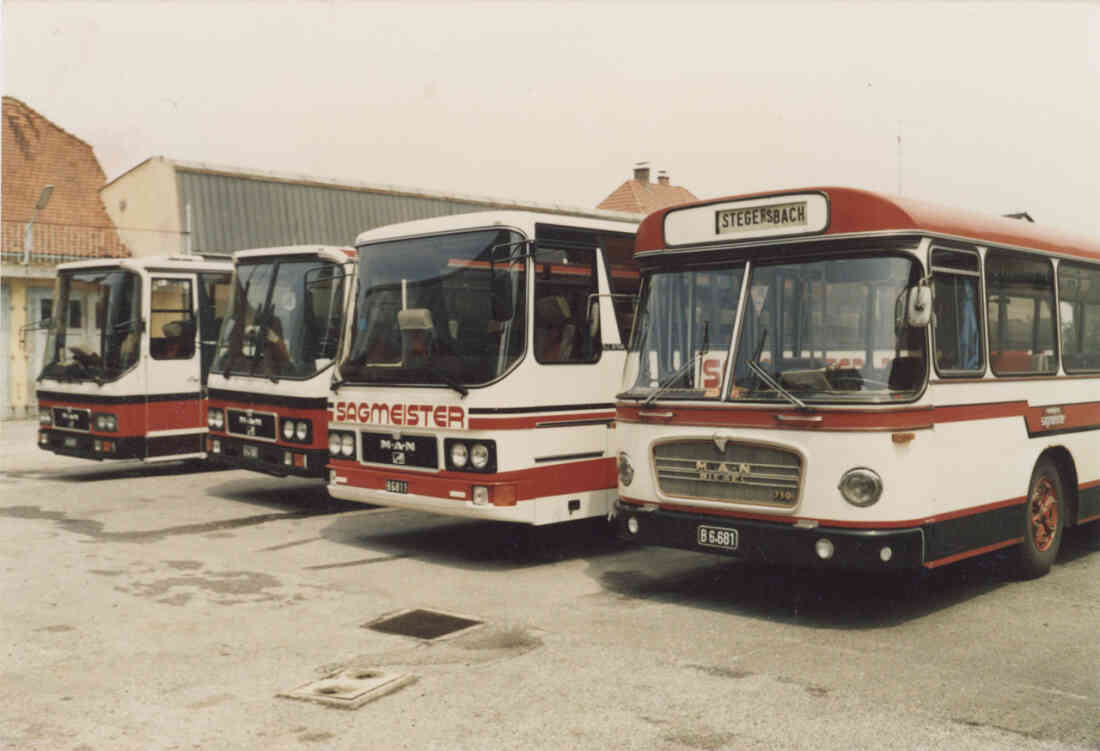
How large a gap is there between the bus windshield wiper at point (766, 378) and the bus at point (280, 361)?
18.5ft

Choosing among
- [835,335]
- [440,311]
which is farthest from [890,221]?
[440,311]

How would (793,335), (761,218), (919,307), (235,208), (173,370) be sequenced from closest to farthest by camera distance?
(919,307) → (793,335) → (761,218) → (173,370) → (235,208)

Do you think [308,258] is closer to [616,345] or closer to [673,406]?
[616,345]

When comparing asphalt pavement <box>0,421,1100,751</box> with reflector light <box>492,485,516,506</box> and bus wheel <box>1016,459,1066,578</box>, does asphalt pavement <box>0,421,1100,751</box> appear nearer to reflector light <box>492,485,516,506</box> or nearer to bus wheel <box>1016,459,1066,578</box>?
bus wheel <box>1016,459,1066,578</box>

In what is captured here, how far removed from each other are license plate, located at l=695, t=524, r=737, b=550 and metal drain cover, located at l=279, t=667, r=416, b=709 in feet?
8.19

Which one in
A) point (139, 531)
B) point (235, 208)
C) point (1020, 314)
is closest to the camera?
point (1020, 314)

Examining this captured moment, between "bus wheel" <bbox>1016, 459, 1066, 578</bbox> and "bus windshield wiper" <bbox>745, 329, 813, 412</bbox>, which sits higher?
"bus windshield wiper" <bbox>745, 329, 813, 412</bbox>

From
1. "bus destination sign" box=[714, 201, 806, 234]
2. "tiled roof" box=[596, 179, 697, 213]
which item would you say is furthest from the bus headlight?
"tiled roof" box=[596, 179, 697, 213]

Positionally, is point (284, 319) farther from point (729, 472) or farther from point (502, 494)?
point (729, 472)

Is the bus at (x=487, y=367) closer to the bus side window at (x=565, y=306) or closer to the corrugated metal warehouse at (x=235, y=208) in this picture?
the bus side window at (x=565, y=306)

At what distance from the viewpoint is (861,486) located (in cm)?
736

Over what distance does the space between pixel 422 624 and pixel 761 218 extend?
3.68 metres

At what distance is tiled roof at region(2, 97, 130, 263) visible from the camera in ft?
102

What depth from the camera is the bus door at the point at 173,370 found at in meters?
15.1
